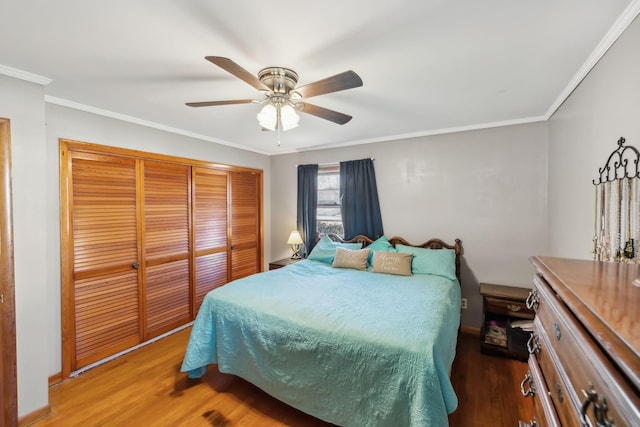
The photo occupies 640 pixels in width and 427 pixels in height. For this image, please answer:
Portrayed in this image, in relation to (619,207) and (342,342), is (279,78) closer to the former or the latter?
(342,342)

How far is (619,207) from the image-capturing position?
1341mm

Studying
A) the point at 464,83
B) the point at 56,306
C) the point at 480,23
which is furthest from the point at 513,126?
the point at 56,306

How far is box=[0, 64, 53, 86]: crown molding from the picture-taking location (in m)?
1.79

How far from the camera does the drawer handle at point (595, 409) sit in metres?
0.52

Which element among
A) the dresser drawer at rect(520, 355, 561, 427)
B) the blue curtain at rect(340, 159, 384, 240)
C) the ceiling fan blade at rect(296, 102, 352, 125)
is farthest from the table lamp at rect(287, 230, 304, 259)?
the dresser drawer at rect(520, 355, 561, 427)

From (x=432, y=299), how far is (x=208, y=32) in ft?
7.76

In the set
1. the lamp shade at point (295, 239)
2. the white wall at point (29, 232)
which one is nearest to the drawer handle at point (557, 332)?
the white wall at point (29, 232)

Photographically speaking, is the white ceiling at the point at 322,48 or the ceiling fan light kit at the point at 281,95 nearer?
the white ceiling at the point at 322,48

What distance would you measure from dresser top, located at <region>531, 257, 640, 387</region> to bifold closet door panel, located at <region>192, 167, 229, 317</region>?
3.51 metres

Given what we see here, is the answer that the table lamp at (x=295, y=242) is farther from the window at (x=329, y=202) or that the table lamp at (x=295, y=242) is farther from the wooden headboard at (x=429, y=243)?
the wooden headboard at (x=429, y=243)

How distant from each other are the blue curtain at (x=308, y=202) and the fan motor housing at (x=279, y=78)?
7.87 feet

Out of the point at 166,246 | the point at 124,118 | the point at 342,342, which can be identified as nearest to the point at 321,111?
the point at 342,342

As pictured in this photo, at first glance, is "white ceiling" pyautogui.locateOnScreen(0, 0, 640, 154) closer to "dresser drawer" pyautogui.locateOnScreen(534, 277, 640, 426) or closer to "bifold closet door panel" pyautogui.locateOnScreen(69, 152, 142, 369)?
"bifold closet door panel" pyautogui.locateOnScreen(69, 152, 142, 369)

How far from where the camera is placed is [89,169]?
2.54 m
